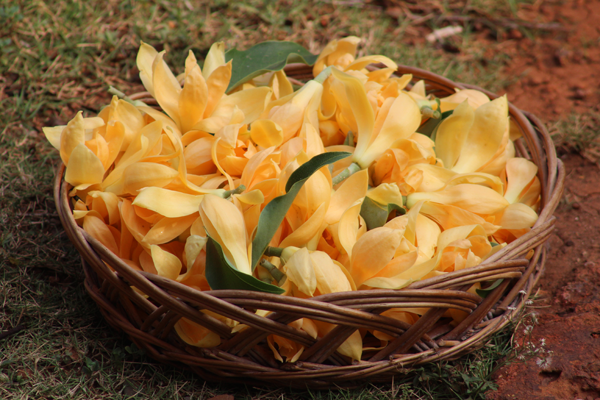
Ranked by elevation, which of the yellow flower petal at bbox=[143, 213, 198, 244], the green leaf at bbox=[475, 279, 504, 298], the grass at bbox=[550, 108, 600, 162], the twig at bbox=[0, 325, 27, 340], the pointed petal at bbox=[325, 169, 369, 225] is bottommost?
the twig at bbox=[0, 325, 27, 340]

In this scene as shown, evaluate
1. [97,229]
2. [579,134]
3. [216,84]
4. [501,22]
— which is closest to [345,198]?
[216,84]

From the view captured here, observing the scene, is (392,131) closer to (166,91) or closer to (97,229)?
(166,91)

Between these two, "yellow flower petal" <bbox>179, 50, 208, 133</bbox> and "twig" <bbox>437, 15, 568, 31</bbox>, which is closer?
"yellow flower petal" <bbox>179, 50, 208, 133</bbox>

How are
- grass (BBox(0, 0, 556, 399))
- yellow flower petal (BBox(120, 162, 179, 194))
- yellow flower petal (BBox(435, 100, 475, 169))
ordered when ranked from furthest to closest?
yellow flower petal (BBox(435, 100, 475, 169)), grass (BBox(0, 0, 556, 399)), yellow flower petal (BBox(120, 162, 179, 194))

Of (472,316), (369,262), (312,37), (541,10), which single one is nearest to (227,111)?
(369,262)

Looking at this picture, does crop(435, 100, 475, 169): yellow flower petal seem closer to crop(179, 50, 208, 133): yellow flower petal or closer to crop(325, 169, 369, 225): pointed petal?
crop(325, 169, 369, 225): pointed petal

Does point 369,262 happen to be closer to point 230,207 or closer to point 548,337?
point 230,207

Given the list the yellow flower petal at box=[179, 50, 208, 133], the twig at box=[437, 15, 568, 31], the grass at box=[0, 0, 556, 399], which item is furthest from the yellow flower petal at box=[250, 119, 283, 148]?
the twig at box=[437, 15, 568, 31]
